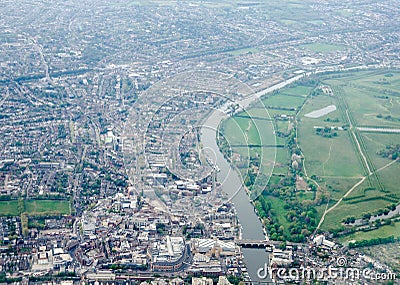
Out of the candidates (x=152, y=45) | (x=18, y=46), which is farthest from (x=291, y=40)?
(x=18, y=46)

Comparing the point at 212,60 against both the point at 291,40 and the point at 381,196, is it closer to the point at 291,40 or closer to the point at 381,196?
the point at 291,40

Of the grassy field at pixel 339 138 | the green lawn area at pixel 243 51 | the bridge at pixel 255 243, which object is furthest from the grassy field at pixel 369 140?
the green lawn area at pixel 243 51

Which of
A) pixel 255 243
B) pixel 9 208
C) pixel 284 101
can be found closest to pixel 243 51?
pixel 284 101

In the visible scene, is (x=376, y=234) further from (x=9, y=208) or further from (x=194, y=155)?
(x=9, y=208)

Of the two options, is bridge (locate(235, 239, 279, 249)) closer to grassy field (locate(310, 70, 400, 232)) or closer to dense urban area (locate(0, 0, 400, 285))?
dense urban area (locate(0, 0, 400, 285))

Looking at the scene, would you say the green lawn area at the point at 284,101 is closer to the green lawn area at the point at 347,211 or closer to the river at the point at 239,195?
the river at the point at 239,195

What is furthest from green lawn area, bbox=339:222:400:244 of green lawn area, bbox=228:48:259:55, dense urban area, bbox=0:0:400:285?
green lawn area, bbox=228:48:259:55

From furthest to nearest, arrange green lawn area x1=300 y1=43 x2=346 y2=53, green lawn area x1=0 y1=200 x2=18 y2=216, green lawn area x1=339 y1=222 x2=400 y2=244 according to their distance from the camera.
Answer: green lawn area x1=300 y1=43 x2=346 y2=53, green lawn area x1=0 y1=200 x2=18 y2=216, green lawn area x1=339 y1=222 x2=400 y2=244
